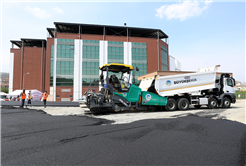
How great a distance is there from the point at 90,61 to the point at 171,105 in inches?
1379

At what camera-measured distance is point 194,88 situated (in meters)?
11.8

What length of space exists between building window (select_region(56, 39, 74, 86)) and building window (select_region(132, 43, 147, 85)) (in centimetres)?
1619

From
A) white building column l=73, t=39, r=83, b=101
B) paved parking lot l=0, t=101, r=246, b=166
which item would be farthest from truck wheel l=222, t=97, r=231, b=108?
white building column l=73, t=39, r=83, b=101

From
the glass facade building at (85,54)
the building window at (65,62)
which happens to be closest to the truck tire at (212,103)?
the glass facade building at (85,54)

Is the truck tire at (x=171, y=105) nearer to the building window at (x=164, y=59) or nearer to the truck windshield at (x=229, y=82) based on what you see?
the truck windshield at (x=229, y=82)

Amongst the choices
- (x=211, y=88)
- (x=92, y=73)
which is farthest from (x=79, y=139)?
(x=92, y=73)

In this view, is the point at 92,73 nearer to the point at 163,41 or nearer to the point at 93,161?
the point at 163,41

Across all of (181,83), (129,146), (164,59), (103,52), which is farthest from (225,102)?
(164,59)

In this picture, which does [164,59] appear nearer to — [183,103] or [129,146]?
[183,103]

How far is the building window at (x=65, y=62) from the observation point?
42.9 metres

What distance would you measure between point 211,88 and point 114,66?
286 inches

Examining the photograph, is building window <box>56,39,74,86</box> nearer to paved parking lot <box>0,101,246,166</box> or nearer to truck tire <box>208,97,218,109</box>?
truck tire <box>208,97,218,109</box>

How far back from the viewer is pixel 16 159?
3.24m

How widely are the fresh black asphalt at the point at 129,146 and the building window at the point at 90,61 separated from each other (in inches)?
1506
